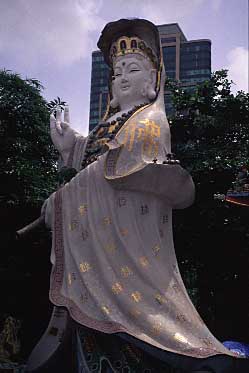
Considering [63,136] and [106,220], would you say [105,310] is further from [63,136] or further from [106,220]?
[63,136]

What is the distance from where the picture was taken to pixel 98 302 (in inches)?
190

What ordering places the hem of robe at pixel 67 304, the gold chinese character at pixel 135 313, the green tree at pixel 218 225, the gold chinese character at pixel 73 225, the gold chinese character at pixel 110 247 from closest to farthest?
the hem of robe at pixel 67 304 < the gold chinese character at pixel 135 313 < the gold chinese character at pixel 110 247 < the gold chinese character at pixel 73 225 < the green tree at pixel 218 225

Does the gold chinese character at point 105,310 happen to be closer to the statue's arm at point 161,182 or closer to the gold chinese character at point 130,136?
the statue's arm at point 161,182

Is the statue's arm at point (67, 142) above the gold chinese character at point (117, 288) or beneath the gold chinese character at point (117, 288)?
above

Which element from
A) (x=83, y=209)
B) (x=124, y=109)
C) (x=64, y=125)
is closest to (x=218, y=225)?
(x=124, y=109)

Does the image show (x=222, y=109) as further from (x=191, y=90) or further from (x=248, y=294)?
(x=248, y=294)

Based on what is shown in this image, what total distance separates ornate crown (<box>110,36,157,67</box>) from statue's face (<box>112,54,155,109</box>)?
6 cm

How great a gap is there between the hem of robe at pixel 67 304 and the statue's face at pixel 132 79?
1431 millimetres

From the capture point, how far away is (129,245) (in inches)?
204

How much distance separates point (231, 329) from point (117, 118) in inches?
156

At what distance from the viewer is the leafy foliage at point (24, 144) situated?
772 cm

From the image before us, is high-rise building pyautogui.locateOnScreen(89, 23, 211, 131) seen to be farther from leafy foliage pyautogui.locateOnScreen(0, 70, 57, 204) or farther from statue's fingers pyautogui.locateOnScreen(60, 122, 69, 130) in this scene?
statue's fingers pyautogui.locateOnScreen(60, 122, 69, 130)

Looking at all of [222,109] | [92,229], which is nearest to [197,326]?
[92,229]

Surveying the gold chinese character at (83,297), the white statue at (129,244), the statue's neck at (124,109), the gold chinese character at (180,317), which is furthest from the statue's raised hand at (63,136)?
the gold chinese character at (180,317)
